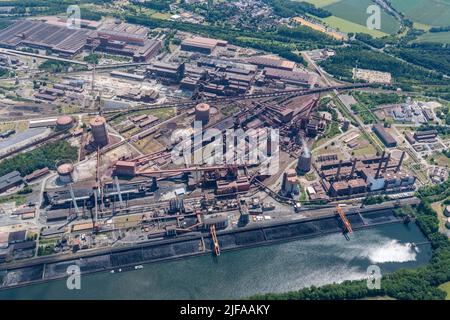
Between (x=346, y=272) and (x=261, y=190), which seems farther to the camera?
(x=261, y=190)

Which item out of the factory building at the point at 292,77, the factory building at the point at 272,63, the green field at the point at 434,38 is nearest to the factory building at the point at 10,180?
the factory building at the point at 292,77

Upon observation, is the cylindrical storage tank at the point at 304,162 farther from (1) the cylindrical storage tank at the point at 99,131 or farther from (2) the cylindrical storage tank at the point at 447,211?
(1) the cylindrical storage tank at the point at 99,131

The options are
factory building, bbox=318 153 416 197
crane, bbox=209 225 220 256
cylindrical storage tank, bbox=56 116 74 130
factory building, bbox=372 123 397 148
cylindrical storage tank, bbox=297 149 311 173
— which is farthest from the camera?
factory building, bbox=372 123 397 148

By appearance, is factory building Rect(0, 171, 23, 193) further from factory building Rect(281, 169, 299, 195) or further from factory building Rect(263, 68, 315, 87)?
factory building Rect(263, 68, 315, 87)

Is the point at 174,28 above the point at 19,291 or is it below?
above

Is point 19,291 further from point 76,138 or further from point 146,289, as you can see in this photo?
point 76,138

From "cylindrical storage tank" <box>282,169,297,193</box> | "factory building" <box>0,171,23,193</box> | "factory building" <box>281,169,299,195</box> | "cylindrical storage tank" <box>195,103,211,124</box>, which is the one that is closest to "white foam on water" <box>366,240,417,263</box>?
"factory building" <box>281,169,299,195</box>

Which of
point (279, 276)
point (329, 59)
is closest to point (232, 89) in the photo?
point (329, 59)

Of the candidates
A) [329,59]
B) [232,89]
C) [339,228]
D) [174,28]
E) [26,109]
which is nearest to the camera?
[339,228]
